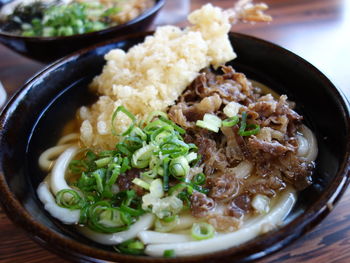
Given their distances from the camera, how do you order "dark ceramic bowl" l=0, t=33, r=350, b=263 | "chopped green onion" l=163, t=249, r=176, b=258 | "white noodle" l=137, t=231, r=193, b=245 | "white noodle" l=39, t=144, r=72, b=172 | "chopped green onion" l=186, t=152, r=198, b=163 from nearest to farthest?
"dark ceramic bowl" l=0, t=33, r=350, b=263 < "chopped green onion" l=163, t=249, r=176, b=258 < "white noodle" l=137, t=231, r=193, b=245 < "chopped green onion" l=186, t=152, r=198, b=163 < "white noodle" l=39, t=144, r=72, b=172

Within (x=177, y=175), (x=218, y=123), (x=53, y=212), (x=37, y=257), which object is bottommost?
(x=37, y=257)

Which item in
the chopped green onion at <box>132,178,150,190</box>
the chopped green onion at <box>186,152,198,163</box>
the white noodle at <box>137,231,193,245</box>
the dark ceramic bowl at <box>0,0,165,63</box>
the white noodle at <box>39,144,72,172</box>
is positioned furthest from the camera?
the dark ceramic bowl at <box>0,0,165,63</box>

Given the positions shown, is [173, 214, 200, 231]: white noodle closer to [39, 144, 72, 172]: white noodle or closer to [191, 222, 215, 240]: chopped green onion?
[191, 222, 215, 240]: chopped green onion

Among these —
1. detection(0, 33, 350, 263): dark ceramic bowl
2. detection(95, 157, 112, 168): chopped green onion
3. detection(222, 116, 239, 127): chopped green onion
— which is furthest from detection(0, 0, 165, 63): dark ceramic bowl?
detection(222, 116, 239, 127): chopped green onion

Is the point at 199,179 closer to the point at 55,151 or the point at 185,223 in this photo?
the point at 185,223

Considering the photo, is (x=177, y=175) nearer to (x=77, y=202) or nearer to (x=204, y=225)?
(x=204, y=225)

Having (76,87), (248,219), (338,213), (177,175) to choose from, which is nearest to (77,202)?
(177,175)

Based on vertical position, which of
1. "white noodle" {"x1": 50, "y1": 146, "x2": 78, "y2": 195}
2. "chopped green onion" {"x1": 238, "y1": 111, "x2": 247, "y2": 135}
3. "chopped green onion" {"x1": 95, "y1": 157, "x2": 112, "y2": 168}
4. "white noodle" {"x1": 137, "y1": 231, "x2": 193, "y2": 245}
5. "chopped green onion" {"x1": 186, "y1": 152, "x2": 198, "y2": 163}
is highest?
"chopped green onion" {"x1": 238, "y1": 111, "x2": 247, "y2": 135}
